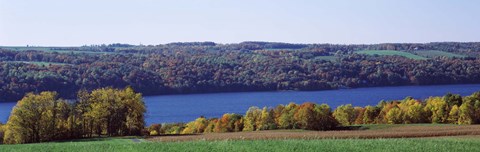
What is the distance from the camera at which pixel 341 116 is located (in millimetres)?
96750

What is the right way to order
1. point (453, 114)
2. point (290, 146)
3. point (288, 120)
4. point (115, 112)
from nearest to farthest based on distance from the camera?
point (290, 146), point (115, 112), point (288, 120), point (453, 114)

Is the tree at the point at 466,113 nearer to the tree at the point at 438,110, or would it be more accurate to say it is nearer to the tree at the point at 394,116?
the tree at the point at 438,110

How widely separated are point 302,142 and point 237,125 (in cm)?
5704

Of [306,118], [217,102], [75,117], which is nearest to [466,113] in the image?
[306,118]

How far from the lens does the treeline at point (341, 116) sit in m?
74.0

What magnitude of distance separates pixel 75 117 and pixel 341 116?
46.2 meters

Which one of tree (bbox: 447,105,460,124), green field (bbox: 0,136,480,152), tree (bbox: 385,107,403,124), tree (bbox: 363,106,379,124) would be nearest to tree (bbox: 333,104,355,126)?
tree (bbox: 363,106,379,124)

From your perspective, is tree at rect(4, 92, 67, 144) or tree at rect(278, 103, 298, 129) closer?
tree at rect(4, 92, 67, 144)

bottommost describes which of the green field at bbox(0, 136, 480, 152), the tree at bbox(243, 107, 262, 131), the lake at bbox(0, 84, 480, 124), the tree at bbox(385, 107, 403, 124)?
the lake at bbox(0, 84, 480, 124)

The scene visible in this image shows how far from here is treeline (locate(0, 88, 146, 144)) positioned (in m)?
58.5

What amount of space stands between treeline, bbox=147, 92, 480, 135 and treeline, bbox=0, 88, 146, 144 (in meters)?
17.3

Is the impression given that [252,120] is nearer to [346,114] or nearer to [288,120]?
[288,120]

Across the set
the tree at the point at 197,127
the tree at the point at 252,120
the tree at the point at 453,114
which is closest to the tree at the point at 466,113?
the tree at the point at 453,114

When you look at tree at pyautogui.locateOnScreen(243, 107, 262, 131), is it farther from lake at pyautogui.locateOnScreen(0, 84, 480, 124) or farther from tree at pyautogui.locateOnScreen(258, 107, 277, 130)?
lake at pyautogui.locateOnScreen(0, 84, 480, 124)
